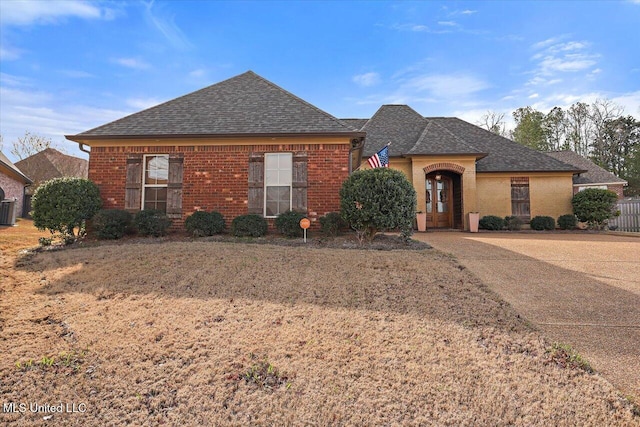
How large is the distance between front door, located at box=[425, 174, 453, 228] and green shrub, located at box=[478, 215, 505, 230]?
55.3 inches

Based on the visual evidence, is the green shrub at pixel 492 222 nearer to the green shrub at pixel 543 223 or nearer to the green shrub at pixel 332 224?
the green shrub at pixel 543 223

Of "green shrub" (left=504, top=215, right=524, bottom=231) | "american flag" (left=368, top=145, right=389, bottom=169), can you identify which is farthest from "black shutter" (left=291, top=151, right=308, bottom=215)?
"green shrub" (left=504, top=215, right=524, bottom=231)

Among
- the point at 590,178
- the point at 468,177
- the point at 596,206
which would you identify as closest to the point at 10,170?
the point at 468,177

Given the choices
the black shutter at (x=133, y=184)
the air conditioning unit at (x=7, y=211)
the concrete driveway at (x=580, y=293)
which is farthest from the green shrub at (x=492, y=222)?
the air conditioning unit at (x=7, y=211)

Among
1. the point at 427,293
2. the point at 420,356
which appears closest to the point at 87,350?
the point at 420,356

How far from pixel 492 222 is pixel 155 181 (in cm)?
1309

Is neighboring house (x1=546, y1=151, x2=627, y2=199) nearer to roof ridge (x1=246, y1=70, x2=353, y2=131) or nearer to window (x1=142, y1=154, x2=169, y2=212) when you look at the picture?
roof ridge (x1=246, y1=70, x2=353, y2=131)

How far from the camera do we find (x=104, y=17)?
8367 mm

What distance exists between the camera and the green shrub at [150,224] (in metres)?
8.59

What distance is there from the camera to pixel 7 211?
16453 mm

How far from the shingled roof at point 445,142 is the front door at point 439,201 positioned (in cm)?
162

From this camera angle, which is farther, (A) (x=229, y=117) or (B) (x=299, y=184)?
(A) (x=229, y=117)

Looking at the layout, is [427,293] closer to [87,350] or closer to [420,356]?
[420,356]

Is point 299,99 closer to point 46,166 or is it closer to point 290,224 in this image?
point 290,224
